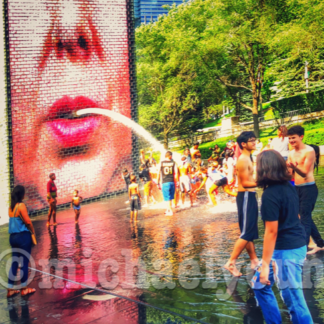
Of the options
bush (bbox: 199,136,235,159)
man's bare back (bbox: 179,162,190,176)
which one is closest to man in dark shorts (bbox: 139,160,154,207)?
man's bare back (bbox: 179,162,190,176)

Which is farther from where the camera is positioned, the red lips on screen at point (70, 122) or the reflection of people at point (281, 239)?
the red lips on screen at point (70, 122)

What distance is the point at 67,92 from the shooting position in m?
16.5

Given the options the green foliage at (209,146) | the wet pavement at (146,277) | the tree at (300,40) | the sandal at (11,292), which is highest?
the tree at (300,40)

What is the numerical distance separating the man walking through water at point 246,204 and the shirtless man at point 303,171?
0.66 meters

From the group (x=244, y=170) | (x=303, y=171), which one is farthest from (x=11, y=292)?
(x=303, y=171)

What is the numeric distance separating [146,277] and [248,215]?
1837 mm

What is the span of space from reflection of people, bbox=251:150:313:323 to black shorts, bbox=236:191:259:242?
1639 mm

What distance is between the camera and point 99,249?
8492 millimetres

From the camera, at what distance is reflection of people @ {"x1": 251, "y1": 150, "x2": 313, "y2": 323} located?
140 inches

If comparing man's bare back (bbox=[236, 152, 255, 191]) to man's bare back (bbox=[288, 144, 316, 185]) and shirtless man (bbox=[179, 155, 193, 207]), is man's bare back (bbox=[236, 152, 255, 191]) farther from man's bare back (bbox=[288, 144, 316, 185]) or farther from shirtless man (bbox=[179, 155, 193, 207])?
shirtless man (bbox=[179, 155, 193, 207])

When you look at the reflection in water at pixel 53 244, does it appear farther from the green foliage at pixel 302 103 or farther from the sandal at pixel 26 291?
the green foliage at pixel 302 103

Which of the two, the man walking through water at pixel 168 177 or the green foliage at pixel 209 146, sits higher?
the green foliage at pixel 209 146

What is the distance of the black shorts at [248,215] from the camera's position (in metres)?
5.38
